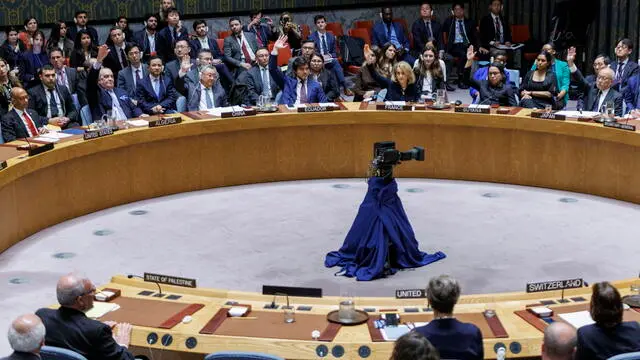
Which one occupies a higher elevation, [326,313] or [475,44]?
[475,44]

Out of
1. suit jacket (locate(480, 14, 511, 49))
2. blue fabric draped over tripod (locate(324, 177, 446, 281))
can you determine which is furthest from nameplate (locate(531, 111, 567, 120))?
suit jacket (locate(480, 14, 511, 49))

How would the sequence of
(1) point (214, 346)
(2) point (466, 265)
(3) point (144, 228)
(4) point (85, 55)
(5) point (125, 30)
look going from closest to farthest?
(1) point (214, 346) < (2) point (466, 265) < (3) point (144, 228) < (4) point (85, 55) < (5) point (125, 30)

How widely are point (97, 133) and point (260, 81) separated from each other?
2.94 metres

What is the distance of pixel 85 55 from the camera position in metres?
14.0

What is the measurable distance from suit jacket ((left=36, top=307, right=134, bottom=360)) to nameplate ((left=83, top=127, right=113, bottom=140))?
185 inches

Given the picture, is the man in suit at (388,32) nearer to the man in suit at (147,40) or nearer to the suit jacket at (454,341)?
the man in suit at (147,40)

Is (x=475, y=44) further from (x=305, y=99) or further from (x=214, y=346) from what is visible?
(x=214, y=346)

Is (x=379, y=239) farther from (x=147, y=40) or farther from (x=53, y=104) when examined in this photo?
(x=147, y=40)

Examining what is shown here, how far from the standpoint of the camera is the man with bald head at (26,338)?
169 inches

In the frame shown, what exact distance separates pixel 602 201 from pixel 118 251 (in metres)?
4.84

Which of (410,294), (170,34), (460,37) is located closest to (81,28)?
(170,34)

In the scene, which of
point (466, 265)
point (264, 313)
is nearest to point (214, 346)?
point (264, 313)

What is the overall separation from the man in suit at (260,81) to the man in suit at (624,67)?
408cm

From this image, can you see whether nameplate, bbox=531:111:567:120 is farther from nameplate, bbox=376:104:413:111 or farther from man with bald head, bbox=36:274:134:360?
man with bald head, bbox=36:274:134:360
